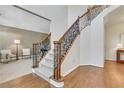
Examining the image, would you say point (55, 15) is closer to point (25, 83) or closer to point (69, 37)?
point (69, 37)

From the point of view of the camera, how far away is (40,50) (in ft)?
13.5

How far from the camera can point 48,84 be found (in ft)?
10.1

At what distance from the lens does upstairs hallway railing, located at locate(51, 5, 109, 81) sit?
9.96ft

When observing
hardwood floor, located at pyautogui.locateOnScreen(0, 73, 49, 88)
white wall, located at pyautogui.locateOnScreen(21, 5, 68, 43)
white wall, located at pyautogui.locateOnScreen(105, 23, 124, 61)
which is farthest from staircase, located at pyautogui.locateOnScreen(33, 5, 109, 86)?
white wall, located at pyautogui.locateOnScreen(105, 23, 124, 61)

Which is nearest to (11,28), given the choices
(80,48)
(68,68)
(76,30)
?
(68,68)

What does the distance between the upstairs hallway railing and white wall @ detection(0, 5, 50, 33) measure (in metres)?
0.74

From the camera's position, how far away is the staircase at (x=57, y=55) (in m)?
3.04

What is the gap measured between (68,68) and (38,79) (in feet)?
3.72

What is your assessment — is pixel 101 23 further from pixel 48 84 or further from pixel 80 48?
pixel 48 84

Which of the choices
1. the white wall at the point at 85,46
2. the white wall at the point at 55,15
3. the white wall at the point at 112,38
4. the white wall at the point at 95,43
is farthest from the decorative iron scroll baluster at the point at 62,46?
the white wall at the point at 112,38

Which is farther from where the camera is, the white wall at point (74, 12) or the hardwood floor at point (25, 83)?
the white wall at point (74, 12)

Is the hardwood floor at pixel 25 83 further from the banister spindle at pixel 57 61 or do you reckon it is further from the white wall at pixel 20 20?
the white wall at pixel 20 20

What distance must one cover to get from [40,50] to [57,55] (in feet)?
4.11

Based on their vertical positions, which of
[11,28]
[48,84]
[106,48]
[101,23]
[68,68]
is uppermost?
[101,23]
